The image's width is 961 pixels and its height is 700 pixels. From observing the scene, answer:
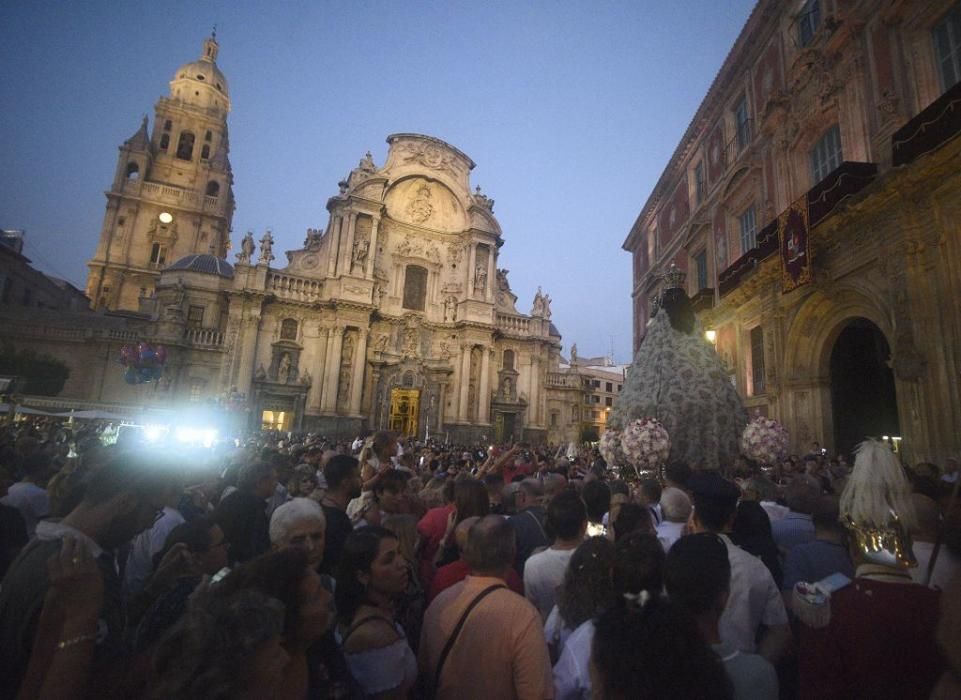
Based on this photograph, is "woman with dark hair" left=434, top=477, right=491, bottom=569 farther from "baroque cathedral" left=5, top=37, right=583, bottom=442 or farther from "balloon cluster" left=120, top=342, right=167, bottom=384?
"baroque cathedral" left=5, top=37, right=583, bottom=442

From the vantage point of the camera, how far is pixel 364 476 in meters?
5.75

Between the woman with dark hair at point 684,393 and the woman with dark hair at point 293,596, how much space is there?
6.93m

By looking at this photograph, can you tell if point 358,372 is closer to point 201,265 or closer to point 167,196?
point 201,265

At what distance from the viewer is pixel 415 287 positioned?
31625mm

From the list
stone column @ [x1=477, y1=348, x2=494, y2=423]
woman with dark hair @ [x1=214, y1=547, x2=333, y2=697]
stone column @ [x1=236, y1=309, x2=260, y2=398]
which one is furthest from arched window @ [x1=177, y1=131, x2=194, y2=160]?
woman with dark hair @ [x1=214, y1=547, x2=333, y2=697]

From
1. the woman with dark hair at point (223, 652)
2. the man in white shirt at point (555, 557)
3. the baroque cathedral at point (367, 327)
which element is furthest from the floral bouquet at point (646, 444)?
the baroque cathedral at point (367, 327)

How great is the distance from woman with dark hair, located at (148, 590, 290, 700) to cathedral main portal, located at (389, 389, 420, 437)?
2772 centimetres

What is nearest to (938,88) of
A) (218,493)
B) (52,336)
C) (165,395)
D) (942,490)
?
(942,490)

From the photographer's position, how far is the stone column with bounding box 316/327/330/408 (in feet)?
88.1

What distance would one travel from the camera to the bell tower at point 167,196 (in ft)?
127

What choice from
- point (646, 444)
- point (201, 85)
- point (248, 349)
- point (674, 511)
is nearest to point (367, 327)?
point (248, 349)

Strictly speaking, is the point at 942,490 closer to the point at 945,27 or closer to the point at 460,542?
the point at 460,542

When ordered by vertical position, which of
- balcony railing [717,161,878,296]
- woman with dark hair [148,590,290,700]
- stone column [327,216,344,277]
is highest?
stone column [327,216,344,277]

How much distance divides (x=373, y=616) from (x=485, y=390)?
28.4 metres
